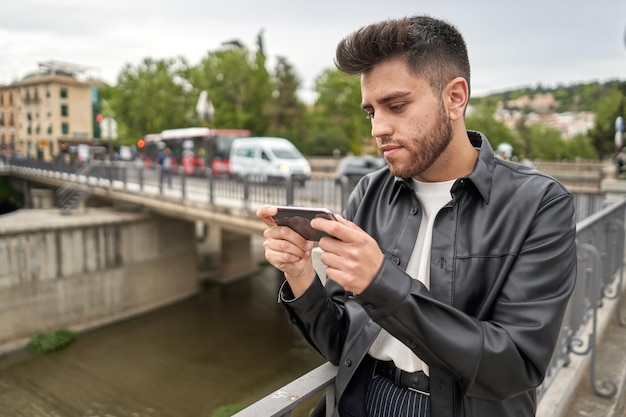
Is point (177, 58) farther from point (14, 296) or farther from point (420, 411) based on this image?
point (420, 411)

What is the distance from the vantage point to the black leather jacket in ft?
3.88

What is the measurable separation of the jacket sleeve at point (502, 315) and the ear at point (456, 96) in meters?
0.36

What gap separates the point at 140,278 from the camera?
1927 centimetres

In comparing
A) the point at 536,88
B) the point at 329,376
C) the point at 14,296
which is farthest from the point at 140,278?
the point at 536,88

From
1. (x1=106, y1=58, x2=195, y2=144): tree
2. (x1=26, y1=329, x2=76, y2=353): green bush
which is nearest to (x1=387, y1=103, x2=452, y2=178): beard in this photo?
(x1=26, y1=329, x2=76, y2=353): green bush

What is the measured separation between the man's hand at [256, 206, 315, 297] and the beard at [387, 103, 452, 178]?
350 millimetres

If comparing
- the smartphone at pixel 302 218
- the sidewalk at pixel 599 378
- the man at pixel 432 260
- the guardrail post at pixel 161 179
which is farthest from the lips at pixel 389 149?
the guardrail post at pixel 161 179

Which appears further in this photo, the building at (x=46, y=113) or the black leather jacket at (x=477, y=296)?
the building at (x=46, y=113)

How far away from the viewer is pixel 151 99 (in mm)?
47250

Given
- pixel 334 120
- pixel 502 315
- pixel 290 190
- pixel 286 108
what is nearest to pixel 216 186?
pixel 290 190

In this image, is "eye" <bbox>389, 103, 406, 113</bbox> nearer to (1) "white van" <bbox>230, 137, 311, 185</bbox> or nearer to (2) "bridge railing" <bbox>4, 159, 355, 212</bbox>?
(2) "bridge railing" <bbox>4, 159, 355, 212</bbox>

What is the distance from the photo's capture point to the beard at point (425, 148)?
141 cm

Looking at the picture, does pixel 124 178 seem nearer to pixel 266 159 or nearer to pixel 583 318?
pixel 266 159

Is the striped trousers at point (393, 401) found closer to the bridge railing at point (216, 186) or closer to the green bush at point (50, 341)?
the bridge railing at point (216, 186)
